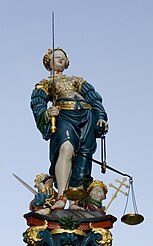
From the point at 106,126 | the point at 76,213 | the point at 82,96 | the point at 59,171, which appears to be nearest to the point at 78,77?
the point at 82,96

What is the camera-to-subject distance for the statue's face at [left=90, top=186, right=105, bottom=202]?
10891 millimetres

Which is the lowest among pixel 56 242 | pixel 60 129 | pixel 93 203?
pixel 56 242

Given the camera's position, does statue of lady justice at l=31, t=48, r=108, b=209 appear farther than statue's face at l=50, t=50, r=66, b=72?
No

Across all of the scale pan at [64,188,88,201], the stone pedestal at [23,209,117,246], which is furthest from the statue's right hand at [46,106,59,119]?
the stone pedestal at [23,209,117,246]

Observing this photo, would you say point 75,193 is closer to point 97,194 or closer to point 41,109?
point 97,194

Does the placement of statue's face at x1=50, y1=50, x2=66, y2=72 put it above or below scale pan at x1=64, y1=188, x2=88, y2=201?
above

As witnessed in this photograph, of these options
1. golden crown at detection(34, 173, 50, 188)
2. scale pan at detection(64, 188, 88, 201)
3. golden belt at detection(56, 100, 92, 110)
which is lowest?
scale pan at detection(64, 188, 88, 201)

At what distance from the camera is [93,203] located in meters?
10.8

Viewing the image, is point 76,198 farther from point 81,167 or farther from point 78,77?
point 78,77

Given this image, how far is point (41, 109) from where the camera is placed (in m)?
11.5

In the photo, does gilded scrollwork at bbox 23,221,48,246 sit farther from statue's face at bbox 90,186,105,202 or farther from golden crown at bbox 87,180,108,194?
golden crown at bbox 87,180,108,194

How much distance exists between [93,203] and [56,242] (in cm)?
110

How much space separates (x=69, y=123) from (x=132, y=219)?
2020 millimetres

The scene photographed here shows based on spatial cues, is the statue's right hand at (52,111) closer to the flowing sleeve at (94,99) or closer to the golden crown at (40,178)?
the flowing sleeve at (94,99)
